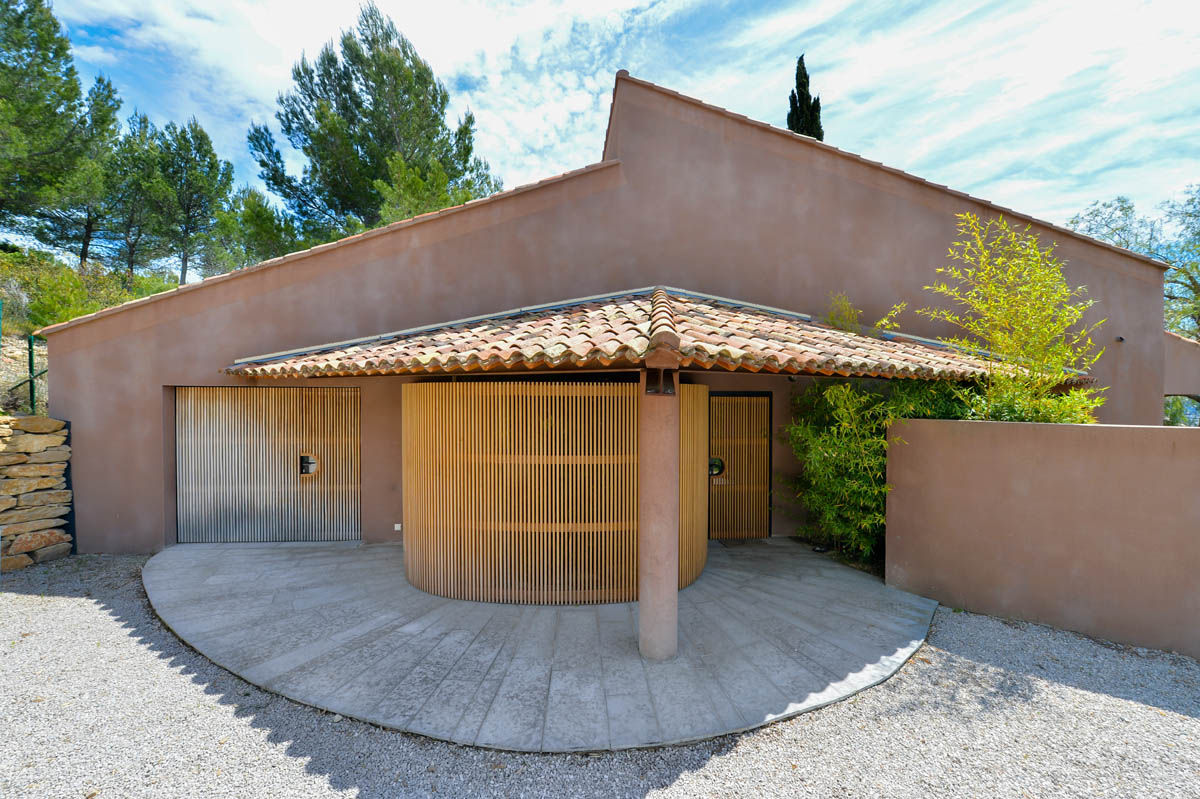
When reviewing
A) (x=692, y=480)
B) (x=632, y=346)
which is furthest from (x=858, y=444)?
(x=632, y=346)

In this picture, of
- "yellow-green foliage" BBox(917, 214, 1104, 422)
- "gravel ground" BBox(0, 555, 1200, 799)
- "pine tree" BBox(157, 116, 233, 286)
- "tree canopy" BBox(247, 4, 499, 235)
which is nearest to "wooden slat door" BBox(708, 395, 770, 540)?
"yellow-green foliage" BBox(917, 214, 1104, 422)

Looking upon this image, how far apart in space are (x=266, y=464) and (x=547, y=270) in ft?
21.6

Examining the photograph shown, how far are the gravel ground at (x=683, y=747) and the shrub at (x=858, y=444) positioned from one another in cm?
238

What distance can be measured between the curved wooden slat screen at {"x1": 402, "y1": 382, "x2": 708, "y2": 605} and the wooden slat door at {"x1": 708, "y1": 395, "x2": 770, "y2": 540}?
2.89 m

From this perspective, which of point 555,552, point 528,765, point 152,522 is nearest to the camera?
point 528,765

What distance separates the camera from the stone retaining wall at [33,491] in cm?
728

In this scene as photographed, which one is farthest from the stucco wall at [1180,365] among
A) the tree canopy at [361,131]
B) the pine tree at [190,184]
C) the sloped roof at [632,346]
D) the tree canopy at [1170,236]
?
the pine tree at [190,184]

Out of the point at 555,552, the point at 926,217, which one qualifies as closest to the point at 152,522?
the point at 555,552

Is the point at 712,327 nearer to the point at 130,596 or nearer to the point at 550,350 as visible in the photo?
the point at 550,350

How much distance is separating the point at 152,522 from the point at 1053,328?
583 inches

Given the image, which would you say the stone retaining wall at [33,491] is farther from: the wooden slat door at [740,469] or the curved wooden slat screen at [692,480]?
the wooden slat door at [740,469]

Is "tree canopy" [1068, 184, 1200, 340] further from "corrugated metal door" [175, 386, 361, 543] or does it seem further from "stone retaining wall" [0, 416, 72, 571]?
"stone retaining wall" [0, 416, 72, 571]

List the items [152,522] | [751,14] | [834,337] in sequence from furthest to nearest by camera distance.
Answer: [751,14] → [152,522] → [834,337]

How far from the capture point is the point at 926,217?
961 cm
